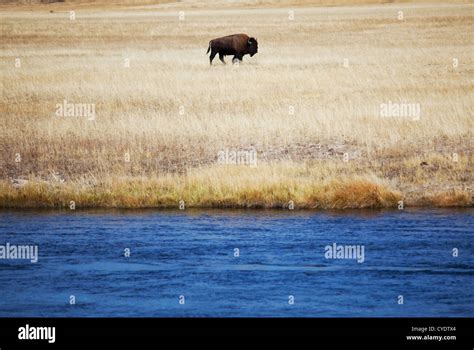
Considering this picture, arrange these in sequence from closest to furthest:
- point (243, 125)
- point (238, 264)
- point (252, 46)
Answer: point (238, 264) < point (243, 125) < point (252, 46)

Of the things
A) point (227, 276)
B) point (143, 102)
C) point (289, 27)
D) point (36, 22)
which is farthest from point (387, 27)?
point (227, 276)

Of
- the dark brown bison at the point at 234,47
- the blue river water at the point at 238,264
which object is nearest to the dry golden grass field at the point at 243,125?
the blue river water at the point at 238,264

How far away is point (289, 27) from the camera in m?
60.2

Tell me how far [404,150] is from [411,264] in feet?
25.3

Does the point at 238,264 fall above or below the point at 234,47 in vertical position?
below

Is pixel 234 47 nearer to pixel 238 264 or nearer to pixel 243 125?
pixel 243 125

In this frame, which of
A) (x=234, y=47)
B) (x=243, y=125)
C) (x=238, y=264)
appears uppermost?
(x=234, y=47)

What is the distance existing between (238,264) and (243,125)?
10241 millimetres

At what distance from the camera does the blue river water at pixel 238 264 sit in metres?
17.9

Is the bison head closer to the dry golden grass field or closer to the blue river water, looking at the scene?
the dry golden grass field

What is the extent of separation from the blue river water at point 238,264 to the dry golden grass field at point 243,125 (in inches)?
25.0

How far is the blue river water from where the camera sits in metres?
17.9

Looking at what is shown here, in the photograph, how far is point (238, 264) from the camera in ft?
66.8

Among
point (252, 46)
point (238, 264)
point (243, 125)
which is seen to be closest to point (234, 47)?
point (252, 46)
